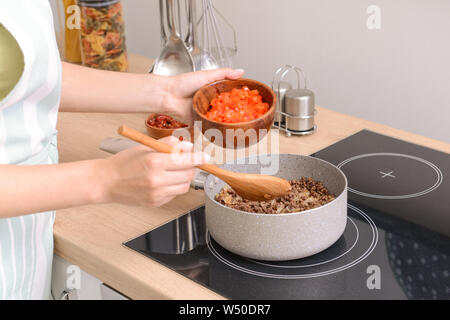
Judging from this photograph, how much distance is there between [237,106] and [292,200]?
0.66 feet

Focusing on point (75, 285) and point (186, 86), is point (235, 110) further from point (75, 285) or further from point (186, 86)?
point (75, 285)

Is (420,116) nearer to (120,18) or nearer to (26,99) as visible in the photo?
(120,18)

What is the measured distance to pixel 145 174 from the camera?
724 mm

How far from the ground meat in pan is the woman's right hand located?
0.53 ft

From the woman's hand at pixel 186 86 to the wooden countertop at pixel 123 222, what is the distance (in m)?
0.17

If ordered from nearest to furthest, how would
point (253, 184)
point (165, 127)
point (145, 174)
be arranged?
point (145, 174)
point (253, 184)
point (165, 127)

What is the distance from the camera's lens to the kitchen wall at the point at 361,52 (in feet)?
5.26

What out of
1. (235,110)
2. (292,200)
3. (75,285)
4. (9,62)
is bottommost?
(75,285)

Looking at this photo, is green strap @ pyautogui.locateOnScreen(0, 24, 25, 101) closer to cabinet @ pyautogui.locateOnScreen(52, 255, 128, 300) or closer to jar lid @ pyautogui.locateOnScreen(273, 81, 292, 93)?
cabinet @ pyautogui.locateOnScreen(52, 255, 128, 300)

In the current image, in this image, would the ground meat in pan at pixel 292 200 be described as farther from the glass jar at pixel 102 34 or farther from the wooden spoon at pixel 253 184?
the glass jar at pixel 102 34

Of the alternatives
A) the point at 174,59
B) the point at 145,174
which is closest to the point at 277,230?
the point at 145,174

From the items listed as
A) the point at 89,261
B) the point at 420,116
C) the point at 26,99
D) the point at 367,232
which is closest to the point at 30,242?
the point at 89,261

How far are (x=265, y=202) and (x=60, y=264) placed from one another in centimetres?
36

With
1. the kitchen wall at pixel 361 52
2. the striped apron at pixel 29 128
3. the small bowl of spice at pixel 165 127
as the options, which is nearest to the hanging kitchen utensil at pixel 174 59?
the small bowl of spice at pixel 165 127
